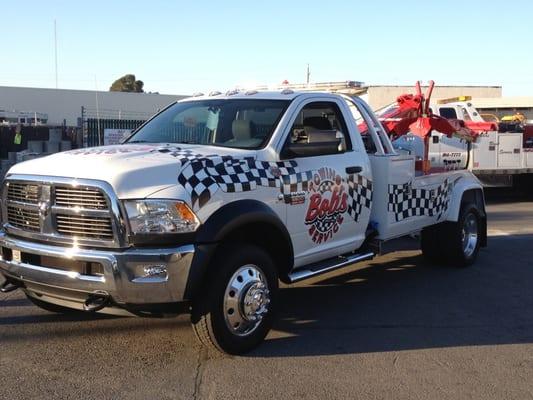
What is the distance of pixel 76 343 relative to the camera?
16.6ft

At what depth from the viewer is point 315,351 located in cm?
491

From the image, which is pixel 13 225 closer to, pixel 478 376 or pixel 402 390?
pixel 402 390

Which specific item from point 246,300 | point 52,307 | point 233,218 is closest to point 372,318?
point 246,300

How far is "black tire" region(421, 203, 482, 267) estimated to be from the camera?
7.87 meters

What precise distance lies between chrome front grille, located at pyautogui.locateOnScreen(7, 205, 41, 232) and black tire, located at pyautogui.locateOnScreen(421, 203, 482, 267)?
507cm

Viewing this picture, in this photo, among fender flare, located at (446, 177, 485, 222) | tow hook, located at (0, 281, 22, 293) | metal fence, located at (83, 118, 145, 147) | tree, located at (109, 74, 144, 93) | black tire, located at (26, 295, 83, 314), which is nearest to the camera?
tow hook, located at (0, 281, 22, 293)

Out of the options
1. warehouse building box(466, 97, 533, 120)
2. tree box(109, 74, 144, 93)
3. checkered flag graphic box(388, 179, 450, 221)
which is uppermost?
tree box(109, 74, 144, 93)

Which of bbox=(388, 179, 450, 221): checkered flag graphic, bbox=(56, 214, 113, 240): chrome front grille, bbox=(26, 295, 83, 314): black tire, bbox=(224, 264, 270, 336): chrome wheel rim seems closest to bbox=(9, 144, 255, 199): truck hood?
bbox=(56, 214, 113, 240): chrome front grille

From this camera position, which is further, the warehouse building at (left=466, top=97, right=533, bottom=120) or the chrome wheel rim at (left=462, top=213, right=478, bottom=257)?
the warehouse building at (left=466, top=97, right=533, bottom=120)

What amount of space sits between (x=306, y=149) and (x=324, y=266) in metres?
1.14

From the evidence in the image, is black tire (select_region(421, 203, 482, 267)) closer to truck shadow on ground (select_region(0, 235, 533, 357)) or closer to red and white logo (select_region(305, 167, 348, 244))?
truck shadow on ground (select_region(0, 235, 533, 357))

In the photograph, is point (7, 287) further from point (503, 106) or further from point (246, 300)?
point (503, 106)

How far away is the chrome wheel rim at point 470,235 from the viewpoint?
8133 mm

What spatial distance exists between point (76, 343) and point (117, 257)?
1.31m
